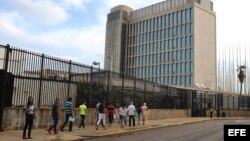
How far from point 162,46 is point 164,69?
7959mm

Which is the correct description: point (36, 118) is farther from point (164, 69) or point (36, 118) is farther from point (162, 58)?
point (162, 58)

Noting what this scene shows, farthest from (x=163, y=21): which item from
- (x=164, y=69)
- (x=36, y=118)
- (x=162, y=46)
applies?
(x=36, y=118)

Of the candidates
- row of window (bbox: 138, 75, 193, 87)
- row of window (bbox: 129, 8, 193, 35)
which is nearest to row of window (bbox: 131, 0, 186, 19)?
row of window (bbox: 129, 8, 193, 35)

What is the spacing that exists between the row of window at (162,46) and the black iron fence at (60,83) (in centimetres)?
7367

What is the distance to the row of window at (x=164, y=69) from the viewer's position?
104 metres

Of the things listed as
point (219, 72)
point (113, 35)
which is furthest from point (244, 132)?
point (113, 35)

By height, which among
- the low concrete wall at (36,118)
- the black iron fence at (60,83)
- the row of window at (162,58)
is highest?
the row of window at (162,58)

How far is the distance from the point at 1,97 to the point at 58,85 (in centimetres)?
405

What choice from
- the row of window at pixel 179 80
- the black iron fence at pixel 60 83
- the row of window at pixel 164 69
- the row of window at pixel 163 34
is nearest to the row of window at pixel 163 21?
the row of window at pixel 163 34

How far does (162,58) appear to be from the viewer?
112875 millimetres

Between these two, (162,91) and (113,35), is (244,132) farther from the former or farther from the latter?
(113,35)

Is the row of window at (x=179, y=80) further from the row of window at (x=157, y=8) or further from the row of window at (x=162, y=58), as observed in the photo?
the row of window at (x=157, y=8)

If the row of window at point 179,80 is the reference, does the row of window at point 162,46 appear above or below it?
above

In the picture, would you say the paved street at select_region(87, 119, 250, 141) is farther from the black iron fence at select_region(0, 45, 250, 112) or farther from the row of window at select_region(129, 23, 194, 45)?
the row of window at select_region(129, 23, 194, 45)
